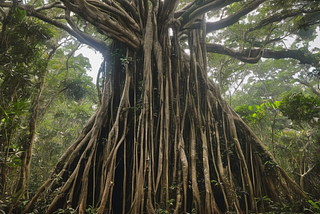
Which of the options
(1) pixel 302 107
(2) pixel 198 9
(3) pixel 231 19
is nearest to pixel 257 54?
(3) pixel 231 19

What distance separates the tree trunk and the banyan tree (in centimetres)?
1

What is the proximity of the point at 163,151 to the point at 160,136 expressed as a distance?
0.22m

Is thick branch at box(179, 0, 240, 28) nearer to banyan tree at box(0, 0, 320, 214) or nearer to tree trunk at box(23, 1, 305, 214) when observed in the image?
banyan tree at box(0, 0, 320, 214)

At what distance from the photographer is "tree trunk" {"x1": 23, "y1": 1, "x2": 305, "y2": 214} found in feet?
7.67

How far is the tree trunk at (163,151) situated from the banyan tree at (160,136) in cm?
1

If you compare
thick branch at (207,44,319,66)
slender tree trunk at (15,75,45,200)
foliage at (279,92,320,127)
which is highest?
thick branch at (207,44,319,66)

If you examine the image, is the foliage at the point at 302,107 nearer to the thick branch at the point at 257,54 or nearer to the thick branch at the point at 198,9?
the thick branch at the point at 257,54

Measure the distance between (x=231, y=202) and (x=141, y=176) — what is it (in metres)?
1.16

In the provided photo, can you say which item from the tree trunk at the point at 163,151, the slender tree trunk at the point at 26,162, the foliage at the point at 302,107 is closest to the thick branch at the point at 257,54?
the tree trunk at the point at 163,151

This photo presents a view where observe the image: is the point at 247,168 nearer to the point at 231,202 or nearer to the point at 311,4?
the point at 231,202

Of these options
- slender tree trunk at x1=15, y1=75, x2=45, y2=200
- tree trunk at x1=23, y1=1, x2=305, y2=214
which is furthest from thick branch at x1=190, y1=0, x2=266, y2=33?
slender tree trunk at x1=15, y1=75, x2=45, y2=200

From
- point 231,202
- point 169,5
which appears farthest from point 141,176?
point 169,5

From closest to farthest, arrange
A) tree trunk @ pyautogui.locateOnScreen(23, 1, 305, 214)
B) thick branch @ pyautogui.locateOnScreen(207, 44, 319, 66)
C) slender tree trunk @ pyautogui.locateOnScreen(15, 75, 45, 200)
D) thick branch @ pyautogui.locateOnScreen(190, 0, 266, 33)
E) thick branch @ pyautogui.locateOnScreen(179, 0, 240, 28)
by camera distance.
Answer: tree trunk @ pyautogui.locateOnScreen(23, 1, 305, 214) < slender tree trunk @ pyautogui.locateOnScreen(15, 75, 45, 200) < thick branch @ pyautogui.locateOnScreen(179, 0, 240, 28) < thick branch @ pyautogui.locateOnScreen(190, 0, 266, 33) < thick branch @ pyautogui.locateOnScreen(207, 44, 319, 66)

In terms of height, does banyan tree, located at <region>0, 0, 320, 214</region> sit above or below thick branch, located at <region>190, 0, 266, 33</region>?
below
